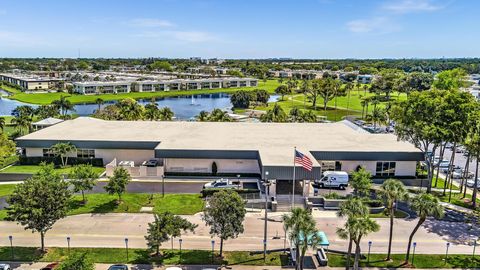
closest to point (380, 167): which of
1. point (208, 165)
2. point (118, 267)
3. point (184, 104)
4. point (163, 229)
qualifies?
point (208, 165)

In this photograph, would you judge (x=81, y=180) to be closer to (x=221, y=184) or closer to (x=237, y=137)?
(x=221, y=184)

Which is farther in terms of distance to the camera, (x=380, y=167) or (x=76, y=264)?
(x=380, y=167)

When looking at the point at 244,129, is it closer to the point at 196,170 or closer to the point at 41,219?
the point at 196,170

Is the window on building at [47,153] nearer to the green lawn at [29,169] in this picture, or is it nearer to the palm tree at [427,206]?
the green lawn at [29,169]

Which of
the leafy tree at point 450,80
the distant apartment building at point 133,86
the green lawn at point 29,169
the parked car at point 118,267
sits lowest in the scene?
the parked car at point 118,267

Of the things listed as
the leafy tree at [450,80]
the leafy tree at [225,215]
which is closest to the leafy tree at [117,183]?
the leafy tree at [225,215]

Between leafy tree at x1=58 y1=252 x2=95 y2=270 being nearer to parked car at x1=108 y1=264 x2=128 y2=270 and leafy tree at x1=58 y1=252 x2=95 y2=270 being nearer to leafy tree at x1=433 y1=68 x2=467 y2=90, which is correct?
parked car at x1=108 y1=264 x2=128 y2=270
